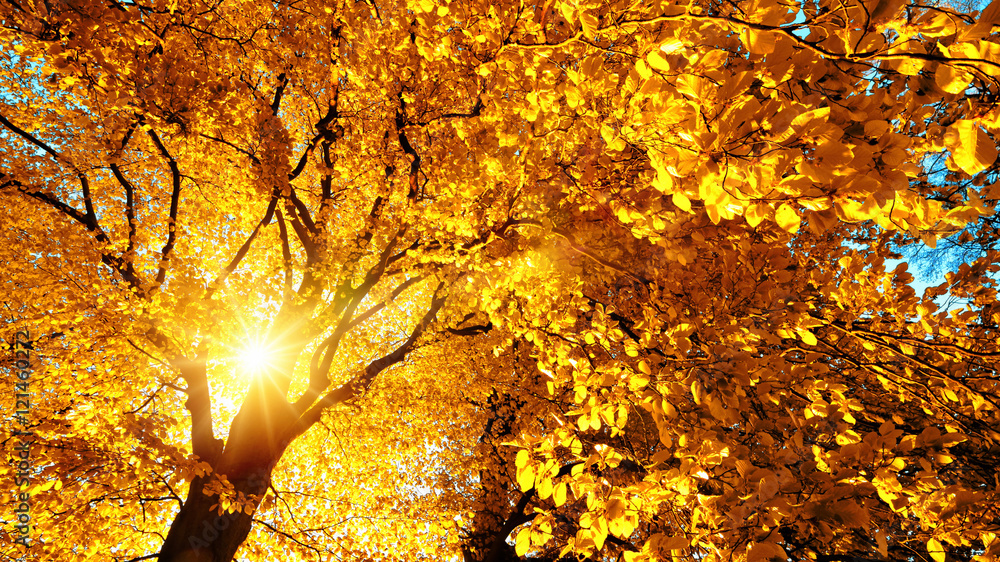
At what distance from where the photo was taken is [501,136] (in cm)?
338

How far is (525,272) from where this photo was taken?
3.56 meters

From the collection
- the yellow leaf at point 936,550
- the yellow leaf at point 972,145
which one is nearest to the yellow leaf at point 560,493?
the yellow leaf at point 936,550

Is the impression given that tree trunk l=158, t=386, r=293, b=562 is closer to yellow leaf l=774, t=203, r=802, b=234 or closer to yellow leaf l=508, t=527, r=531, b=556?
yellow leaf l=508, t=527, r=531, b=556

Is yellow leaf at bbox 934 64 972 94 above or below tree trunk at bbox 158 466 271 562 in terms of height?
below

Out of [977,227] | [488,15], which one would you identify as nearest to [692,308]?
[488,15]

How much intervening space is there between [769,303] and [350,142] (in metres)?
6.98

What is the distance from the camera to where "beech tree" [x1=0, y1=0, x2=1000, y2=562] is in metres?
1.42

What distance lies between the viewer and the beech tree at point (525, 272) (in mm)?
1416

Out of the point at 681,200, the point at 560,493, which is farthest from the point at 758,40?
the point at 560,493

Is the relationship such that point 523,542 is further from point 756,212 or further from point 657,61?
point 657,61

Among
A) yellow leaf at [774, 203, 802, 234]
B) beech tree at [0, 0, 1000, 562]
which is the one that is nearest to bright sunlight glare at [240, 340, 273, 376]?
beech tree at [0, 0, 1000, 562]

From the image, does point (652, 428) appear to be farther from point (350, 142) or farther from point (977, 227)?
point (350, 142)

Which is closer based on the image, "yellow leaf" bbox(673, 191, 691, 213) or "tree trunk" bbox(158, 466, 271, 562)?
"yellow leaf" bbox(673, 191, 691, 213)

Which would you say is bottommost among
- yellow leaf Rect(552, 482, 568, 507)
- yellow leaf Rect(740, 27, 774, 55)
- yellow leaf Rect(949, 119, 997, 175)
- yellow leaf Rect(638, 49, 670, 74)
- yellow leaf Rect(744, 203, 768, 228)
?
yellow leaf Rect(552, 482, 568, 507)
